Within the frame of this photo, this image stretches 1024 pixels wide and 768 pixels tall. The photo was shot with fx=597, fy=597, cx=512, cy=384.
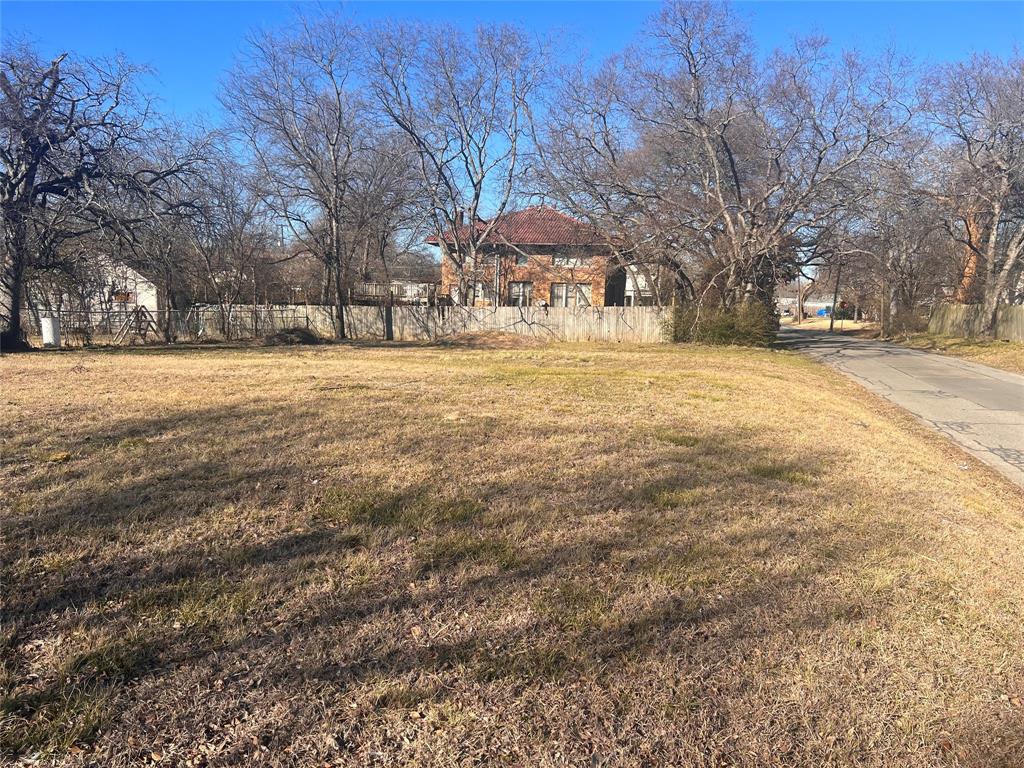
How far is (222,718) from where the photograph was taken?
207 cm

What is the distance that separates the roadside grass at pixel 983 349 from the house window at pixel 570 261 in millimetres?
16656

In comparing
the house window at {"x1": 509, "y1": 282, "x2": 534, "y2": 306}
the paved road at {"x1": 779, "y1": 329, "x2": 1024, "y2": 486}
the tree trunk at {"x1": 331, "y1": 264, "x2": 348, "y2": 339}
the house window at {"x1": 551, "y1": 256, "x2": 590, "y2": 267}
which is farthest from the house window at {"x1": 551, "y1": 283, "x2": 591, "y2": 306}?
the paved road at {"x1": 779, "y1": 329, "x2": 1024, "y2": 486}

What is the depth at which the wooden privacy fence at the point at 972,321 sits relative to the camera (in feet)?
80.3

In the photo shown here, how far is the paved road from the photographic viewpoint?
741 cm

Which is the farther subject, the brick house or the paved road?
the brick house

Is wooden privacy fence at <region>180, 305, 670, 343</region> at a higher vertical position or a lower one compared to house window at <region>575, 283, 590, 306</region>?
lower

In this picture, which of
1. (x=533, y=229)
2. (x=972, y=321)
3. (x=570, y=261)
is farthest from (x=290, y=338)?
(x=972, y=321)

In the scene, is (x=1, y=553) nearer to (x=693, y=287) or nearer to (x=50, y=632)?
(x=50, y=632)

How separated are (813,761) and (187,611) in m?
2.58

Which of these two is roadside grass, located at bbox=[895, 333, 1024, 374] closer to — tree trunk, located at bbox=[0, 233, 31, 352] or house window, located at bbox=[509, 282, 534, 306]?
house window, located at bbox=[509, 282, 534, 306]

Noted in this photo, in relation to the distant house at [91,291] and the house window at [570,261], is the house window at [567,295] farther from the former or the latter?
the distant house at [91,291]

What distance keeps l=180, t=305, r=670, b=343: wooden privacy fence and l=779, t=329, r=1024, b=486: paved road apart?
8.00 meters

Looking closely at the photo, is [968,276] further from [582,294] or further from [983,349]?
[582,294]

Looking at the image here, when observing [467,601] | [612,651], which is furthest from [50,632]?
[612,651]
